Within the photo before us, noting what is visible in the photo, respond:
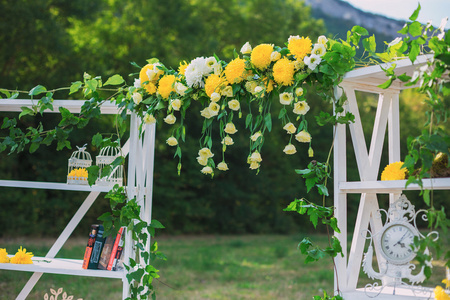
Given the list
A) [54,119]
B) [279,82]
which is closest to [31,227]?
[54,119]

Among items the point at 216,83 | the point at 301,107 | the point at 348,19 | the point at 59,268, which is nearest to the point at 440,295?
the point at 301,107

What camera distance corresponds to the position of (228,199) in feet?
33.5

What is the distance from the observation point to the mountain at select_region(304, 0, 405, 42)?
14.9 metres

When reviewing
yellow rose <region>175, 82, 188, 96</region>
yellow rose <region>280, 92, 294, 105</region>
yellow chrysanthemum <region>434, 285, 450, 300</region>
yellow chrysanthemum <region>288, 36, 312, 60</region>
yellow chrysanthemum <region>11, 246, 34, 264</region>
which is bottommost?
yellow chrysanthemum <region>11, 246, 34, 264</region>

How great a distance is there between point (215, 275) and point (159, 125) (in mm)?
3852

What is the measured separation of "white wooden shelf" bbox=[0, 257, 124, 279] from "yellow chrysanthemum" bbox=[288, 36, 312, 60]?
53.8 inches

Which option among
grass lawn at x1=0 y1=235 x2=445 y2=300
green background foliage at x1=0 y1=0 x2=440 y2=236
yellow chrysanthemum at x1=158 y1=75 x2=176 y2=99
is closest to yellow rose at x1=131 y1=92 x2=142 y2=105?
yellow chrysanthemum at x1=158 y1=75 x2=176 y2=99

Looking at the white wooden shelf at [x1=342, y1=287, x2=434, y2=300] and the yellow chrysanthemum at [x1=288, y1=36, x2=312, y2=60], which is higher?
the yellow chrysanthemum at [x1=288, y1=36, x2=312, y2=60]

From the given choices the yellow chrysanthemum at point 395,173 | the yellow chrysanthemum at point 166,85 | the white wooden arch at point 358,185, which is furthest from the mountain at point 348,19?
the yellow chrysanthemum at point 395,173

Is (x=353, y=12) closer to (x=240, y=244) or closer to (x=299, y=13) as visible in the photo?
(x=299, y=13)

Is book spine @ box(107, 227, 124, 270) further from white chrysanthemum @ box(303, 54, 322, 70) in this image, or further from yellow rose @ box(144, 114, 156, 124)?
white chrysanthemum @ box(303, 54, 322, 70)

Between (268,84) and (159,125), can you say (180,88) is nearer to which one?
(268,84)

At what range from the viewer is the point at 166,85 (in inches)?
92.0

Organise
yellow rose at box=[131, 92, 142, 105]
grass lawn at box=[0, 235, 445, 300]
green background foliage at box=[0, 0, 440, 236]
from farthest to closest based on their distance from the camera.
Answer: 1. green background foliage at box=[0, 0, 440, 236]
2. grass lawn at box=[0, 235, 445, 300]
3. yellow rose at box=[131, 92, 142, 105]
